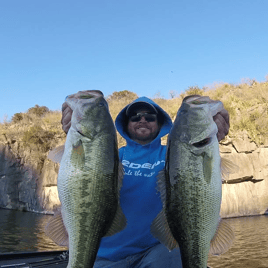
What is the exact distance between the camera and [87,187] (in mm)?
2102

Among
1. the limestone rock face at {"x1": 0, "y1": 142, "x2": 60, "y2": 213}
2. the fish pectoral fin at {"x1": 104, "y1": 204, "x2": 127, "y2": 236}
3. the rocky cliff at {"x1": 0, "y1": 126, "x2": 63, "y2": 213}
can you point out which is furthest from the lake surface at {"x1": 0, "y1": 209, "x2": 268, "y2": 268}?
the fish pectoral fin at {"x1": 104, "y1": 204, "x2": 127, "y2": 236}

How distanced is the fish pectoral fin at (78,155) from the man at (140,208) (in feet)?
1.71

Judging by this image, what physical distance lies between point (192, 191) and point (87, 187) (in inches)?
31.6

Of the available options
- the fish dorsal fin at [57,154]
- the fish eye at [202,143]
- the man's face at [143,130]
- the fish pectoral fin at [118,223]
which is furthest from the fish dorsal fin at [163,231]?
the man's face at [143,130]

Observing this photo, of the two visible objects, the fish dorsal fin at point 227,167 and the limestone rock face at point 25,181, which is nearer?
the fish dorsal fin at point 227,167

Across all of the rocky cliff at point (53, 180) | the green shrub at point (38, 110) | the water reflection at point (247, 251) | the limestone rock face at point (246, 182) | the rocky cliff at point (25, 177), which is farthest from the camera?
the green shrub at point (38, 110)

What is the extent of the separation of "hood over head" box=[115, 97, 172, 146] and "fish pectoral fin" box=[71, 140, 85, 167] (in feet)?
5.09

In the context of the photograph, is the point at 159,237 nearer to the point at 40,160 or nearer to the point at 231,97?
the point at 231,97

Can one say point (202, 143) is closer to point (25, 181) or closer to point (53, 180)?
point (53, 180)

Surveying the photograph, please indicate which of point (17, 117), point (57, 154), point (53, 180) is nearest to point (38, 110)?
point (17, 117)

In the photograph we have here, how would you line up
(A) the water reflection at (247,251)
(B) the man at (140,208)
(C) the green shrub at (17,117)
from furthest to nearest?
1. (C) the green shrub at (17,117)
2. (A) the water reflection at (247,251)
3. (B) the man at (140,208)

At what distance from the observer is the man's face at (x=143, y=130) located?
11.6 ft

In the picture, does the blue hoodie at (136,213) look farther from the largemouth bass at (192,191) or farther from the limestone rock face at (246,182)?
the limestone rock face at (246,182)

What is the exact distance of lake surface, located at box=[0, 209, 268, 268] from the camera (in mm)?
8508
